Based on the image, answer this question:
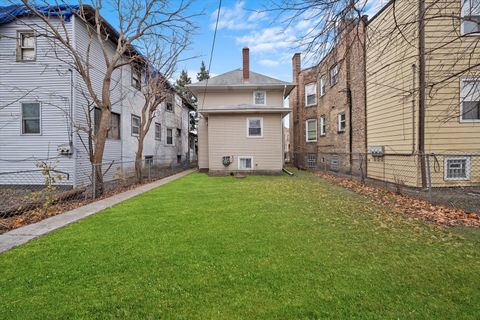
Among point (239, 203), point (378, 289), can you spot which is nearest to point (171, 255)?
point (378, 289)

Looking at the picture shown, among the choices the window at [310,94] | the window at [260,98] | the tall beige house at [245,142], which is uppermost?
the window at [310,94]

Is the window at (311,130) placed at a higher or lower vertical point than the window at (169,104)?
lower

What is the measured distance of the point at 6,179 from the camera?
408 inches

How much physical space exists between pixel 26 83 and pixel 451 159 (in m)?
15.9

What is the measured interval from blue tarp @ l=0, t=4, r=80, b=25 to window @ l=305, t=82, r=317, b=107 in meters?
14.6

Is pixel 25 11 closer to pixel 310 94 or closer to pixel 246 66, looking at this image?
pixel 246 66

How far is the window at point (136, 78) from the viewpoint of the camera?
50.6 ft

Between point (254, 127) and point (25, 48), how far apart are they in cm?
1060

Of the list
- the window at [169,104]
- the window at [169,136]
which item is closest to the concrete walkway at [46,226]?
the window at [169,136]

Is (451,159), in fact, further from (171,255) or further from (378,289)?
(171,255)

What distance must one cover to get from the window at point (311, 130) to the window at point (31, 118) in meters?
15.8

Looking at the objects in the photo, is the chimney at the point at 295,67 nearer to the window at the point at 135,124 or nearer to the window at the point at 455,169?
the window at the point at 135,124

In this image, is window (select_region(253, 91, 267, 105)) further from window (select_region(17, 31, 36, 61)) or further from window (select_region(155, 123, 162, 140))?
window (select_region(17, 31, 36, 61))

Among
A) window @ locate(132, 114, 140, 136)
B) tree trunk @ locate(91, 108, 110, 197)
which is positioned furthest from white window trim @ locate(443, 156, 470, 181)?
window @ locate(132, 114, 140, 136)
